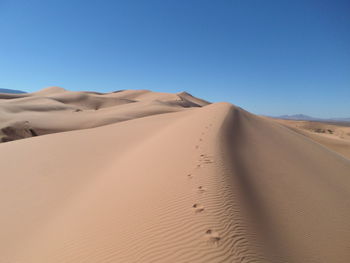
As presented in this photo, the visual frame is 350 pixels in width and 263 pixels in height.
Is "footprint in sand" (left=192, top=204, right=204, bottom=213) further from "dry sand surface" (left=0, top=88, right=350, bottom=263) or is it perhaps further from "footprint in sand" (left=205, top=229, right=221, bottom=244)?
"footprint in sand" (left=205, top=229, right=221, bottom=244)

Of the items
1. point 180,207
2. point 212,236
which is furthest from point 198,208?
Result: point 212,236

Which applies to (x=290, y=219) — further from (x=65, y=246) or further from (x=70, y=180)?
(x=70, y=180)

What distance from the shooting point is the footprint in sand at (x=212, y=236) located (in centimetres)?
229

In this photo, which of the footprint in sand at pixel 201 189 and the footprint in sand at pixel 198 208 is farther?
the footprint in sand at pixel 201 189

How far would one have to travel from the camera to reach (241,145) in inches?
264

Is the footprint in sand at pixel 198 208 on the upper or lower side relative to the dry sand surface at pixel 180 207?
upper

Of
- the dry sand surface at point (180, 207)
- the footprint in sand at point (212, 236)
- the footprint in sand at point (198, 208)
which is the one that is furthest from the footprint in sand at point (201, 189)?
the footprint in sand at point (212, 236)

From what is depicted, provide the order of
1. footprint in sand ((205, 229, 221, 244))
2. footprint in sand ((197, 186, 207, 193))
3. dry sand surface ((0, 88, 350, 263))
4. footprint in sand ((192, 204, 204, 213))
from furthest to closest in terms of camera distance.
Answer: footprint in sand ((197, 186, 207, 193)) → footprint in sand ((192, 204, 204, 213)) → dry sand surface ((0, 88, 350, 263)) → footprint in sand ((205, 229, 221, 244))

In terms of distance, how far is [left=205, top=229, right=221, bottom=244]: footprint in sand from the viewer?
2287 mm

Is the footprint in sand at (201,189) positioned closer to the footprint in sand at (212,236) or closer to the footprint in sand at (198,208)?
the footprint in sand at (198,208)

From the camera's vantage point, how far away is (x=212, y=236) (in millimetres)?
2354

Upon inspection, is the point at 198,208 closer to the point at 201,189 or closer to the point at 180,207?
the point at 180,207

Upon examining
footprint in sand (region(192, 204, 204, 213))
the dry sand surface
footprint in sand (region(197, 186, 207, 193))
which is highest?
footprint in sand (region(197, 186, 207, 193))

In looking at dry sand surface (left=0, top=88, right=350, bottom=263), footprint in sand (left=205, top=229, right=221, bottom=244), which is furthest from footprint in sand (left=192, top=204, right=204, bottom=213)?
footprint in sand (left=205, top=229, right=221, bottom=244)
